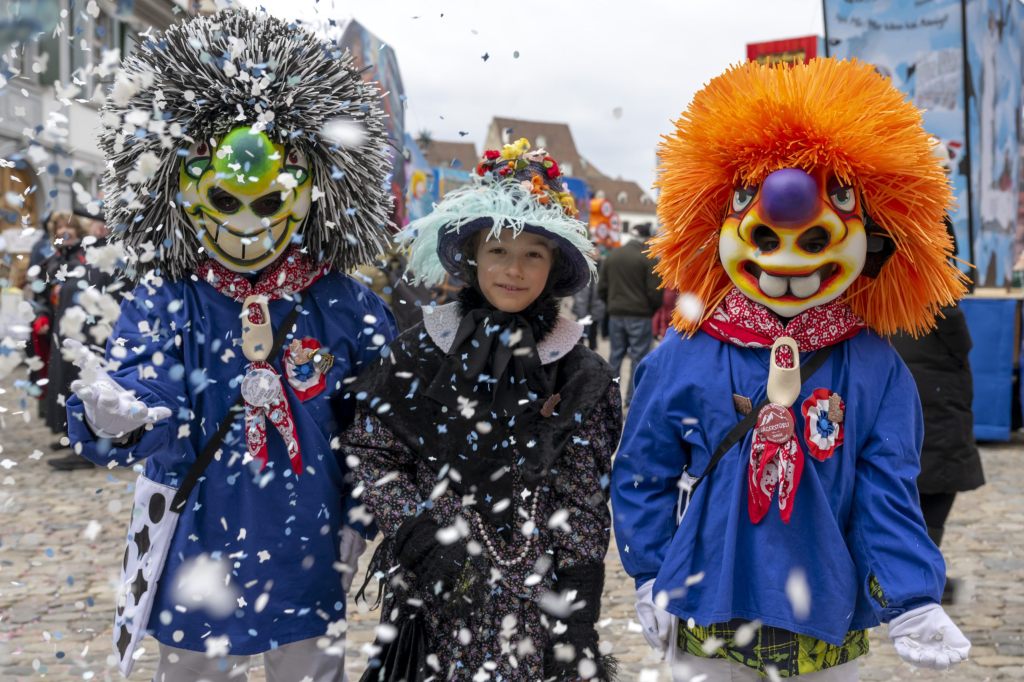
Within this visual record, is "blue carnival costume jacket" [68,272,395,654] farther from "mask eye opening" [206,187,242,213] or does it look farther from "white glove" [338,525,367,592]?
"mask eye opening" [206,187,242,213]

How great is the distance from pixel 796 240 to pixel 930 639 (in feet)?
3.18

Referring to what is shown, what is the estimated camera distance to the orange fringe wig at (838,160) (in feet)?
7.88

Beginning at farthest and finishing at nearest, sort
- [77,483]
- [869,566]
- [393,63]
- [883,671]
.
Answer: [393,63] → [77,483] → [883,671] → [869,566]

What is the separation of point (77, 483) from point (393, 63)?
3.72 m

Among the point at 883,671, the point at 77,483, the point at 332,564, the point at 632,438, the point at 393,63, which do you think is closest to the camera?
the point at 632,438

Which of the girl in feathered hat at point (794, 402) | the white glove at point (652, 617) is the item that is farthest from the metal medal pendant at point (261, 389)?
the white glove at point (652, 617)

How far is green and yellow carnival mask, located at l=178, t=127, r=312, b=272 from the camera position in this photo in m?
2.59

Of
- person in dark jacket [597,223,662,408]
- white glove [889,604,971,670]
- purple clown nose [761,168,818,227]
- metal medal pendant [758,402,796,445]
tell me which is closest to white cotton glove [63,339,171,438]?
metal medal pendant [758,402,796,445]

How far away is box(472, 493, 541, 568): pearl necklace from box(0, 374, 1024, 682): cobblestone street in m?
0.97

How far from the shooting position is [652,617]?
2.47 m

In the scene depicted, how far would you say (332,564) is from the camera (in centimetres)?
269

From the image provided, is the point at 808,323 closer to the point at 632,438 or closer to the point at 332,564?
the point at 632,438

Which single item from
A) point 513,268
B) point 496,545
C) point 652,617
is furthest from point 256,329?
point 652,617

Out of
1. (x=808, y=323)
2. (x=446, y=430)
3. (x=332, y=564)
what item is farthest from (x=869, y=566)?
(x=332, y=564)
